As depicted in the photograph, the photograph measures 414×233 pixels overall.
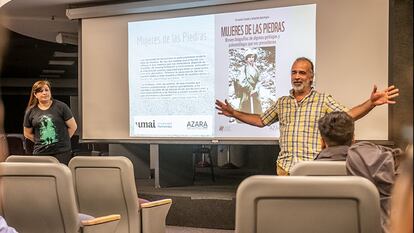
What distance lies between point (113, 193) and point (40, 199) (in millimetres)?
645

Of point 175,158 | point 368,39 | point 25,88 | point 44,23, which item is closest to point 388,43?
point 368,39

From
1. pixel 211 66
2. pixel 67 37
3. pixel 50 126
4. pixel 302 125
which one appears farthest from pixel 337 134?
pixel 67 37

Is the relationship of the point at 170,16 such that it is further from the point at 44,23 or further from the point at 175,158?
the point at 44,23

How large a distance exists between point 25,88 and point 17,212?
583 inches

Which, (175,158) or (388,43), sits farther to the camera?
(175,158)

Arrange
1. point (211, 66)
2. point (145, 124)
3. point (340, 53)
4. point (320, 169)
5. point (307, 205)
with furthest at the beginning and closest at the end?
point (145, 124), point (211, 66), point (340, 53), point (320, 169), point (307, 205)

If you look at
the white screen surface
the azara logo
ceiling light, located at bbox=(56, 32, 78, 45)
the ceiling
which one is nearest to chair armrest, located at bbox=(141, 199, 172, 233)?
the ceiling

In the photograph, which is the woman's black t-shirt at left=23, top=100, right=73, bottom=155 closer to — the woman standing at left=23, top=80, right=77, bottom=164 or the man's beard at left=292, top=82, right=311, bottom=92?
the woman standing at left=23, top=80, right=77, bottom=164

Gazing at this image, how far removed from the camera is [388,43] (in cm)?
370

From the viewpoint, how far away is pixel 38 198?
184 cm

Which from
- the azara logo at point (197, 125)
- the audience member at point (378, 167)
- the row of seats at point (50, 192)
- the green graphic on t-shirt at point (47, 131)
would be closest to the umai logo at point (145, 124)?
the azara logo at point (197, 125)

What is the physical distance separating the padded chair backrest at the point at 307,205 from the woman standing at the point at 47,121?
124 inches

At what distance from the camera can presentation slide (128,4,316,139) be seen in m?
4.08

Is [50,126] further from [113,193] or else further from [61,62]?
[61,62]
